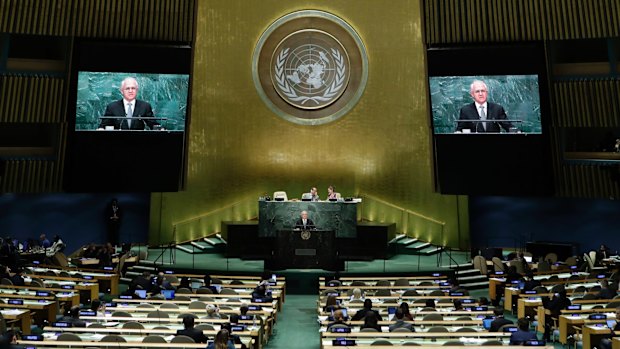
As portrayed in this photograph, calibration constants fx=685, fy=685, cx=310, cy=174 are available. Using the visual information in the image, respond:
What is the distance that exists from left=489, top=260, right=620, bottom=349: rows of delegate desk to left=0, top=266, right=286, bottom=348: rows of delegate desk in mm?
4944

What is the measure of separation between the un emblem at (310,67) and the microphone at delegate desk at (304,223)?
188 inches

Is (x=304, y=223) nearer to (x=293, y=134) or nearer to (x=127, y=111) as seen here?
(x=293, y=134)

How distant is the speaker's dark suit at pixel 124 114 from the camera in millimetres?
18156

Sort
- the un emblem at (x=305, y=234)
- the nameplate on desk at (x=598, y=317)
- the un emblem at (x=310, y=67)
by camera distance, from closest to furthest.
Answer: the nameplate on desk at (x=598, y=317)
the un emblem at (x=305, y=234)
the un emblem at (x=310, y=67)

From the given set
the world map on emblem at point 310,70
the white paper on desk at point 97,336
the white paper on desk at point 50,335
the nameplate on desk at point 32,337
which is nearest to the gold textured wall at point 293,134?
the world map on emblem at point 310,70

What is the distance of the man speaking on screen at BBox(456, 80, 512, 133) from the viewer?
58.9 feet

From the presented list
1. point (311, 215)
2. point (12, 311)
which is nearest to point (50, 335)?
point (12, 311)

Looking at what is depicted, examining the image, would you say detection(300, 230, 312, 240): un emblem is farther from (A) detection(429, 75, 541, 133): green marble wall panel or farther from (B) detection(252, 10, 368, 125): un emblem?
(B) detection(252, 10, 368, 125): un emblem

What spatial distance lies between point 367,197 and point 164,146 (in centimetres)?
731

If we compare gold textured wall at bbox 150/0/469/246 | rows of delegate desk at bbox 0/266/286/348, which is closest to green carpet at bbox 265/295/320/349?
rows of delegate desk at bbox 0/266/286/348

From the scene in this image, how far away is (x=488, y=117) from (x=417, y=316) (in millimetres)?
8333

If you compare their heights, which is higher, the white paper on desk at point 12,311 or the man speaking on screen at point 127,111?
the man speaking on screen at point 127,111

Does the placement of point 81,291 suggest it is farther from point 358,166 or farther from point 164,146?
point 358,166

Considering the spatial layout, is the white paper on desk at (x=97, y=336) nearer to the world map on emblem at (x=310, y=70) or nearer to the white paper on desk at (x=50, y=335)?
the white paper on desk at (x=50, y=335)
